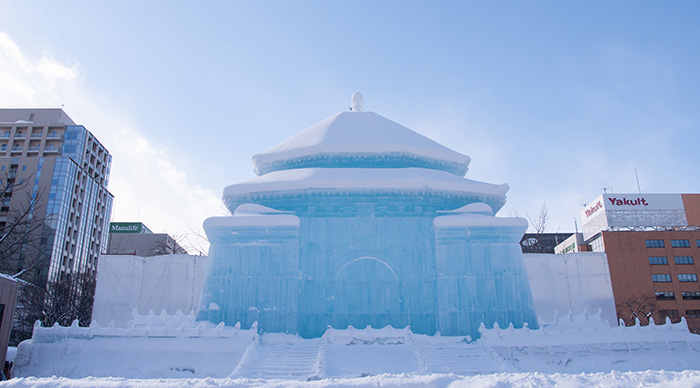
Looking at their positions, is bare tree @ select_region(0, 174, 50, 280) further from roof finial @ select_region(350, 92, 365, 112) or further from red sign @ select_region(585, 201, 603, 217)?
red sign @ select_region(585, 201, 603, 217)

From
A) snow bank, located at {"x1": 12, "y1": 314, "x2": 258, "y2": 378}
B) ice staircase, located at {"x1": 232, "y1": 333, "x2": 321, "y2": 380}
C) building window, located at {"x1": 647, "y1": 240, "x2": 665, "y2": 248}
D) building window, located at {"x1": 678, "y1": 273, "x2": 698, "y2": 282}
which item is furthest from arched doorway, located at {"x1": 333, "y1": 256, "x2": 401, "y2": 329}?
building window, located at {"x1": 678, "y1": 273, "x2": 698, "y2": 282}

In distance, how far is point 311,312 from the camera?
13992 mm

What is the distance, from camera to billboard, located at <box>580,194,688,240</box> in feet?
145

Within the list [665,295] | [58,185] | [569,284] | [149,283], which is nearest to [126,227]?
[58,185]

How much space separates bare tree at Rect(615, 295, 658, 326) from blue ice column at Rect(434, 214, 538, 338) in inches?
1220

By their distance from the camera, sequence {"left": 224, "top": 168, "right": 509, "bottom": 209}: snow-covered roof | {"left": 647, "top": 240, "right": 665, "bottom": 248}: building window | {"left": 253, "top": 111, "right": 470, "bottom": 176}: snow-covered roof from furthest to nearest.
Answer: {"left": 647, "top": 240, "right": 665, "bottom": 248}: building window < {"left": 253, "top": 111, "right": 470, "bottom": 176}: snow-covered roof < {"left": 224, "top": 168, "right": 509, "bottom": 209}: snow-covered roof

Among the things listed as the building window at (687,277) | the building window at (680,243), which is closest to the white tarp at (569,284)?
the building window at (687,277)

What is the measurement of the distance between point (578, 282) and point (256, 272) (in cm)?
1266

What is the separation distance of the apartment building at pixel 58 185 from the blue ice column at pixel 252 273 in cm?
3665

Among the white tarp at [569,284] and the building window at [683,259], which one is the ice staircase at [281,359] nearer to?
the white tarp at [569,284]

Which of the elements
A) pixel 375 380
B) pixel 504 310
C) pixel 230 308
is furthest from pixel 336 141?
pixel 375 380

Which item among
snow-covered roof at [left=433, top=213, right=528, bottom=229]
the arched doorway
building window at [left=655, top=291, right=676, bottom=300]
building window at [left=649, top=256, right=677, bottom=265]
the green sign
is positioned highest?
the green sign

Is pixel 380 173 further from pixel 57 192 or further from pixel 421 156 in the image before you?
pixel 57 192

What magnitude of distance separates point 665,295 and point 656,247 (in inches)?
169
